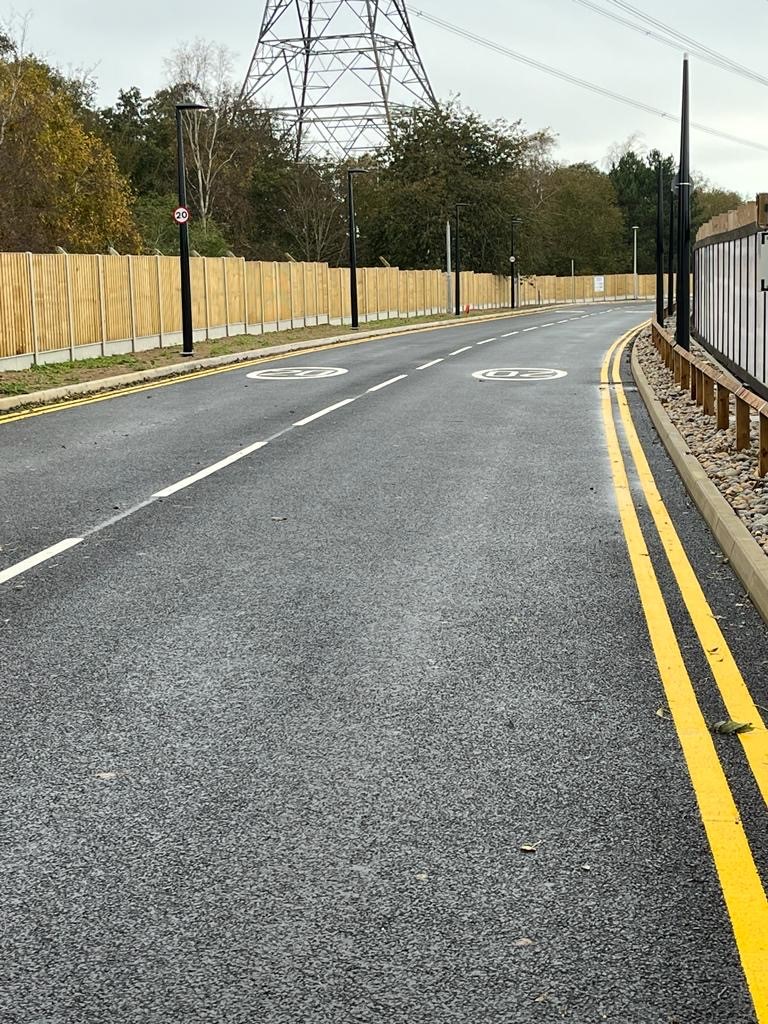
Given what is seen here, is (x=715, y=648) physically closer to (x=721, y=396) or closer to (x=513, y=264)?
(x=721, y=396)

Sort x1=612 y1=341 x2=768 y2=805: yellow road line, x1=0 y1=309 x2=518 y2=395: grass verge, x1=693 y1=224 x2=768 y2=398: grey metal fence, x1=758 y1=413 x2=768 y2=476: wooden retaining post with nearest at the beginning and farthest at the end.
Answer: x1=612 y1=341 x2=768 y2=805: yellow road line → x1=758 y1=413 x2=768 y2=476: wooden retaining post → x1=693 y1=224 x2=768 y2=398: grey metal fence → x1=0 y1=309 x2=518 y2=395: grass verge

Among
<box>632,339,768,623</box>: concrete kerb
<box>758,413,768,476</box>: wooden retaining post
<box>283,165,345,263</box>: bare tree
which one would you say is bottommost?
<box>632,339,768,623</box>: concrete kerb

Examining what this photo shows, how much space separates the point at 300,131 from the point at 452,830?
95590mm

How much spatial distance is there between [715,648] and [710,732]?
126 cm

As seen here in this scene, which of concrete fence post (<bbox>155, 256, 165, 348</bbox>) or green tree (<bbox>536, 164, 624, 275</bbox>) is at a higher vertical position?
green tree (<bbox>536, 164, 624, 275</bbox>)

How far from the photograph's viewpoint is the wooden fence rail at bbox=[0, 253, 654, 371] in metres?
25.8

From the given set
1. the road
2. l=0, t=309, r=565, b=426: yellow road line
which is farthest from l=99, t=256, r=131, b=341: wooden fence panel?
the road

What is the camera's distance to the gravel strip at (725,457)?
30.8 ft

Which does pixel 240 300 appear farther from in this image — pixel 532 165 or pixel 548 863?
pixel 532 165

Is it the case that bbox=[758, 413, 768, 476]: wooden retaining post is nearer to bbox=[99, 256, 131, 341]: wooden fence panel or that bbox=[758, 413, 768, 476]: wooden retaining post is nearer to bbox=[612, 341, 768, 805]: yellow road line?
bbox=[612, 341, 768, 805]: yellow road line

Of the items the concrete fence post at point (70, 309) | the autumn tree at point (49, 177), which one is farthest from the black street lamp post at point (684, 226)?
the autumn tree at point (49, 177)

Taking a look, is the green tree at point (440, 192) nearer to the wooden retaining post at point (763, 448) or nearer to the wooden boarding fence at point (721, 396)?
the wooden boarding fence at point (721, 396)

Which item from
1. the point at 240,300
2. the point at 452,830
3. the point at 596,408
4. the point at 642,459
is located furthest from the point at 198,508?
the point at 240,300

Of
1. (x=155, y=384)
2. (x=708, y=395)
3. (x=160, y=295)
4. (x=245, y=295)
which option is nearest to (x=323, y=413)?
(x=708, y=395)
